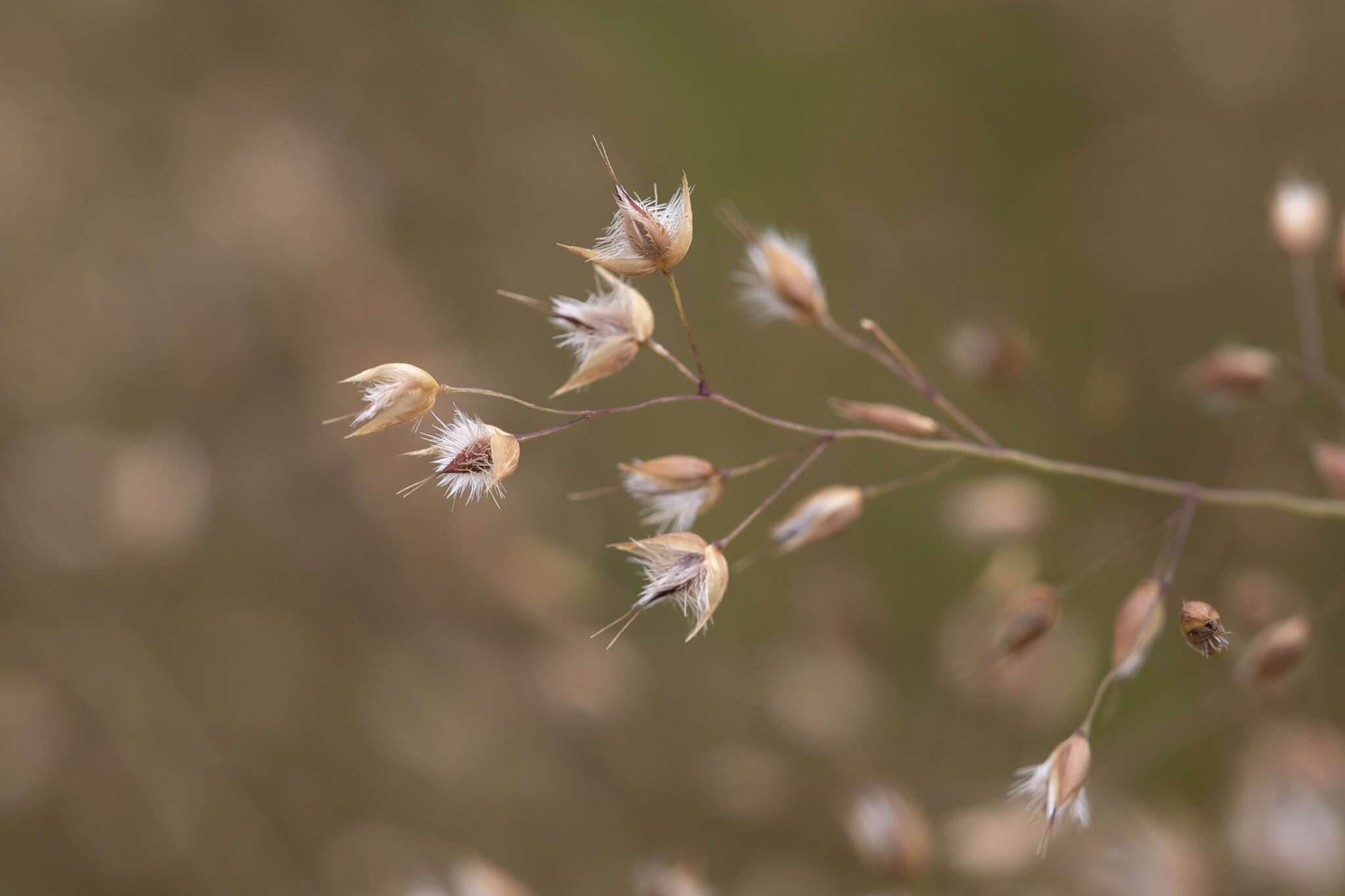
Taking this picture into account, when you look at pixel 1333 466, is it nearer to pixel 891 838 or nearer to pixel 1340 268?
pixel 1340 268

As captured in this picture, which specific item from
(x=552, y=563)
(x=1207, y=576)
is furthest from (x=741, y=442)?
(x=1207, y=576)

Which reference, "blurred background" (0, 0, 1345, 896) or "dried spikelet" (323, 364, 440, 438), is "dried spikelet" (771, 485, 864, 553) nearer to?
"dried spikelet" (323, 364, 440, 438)

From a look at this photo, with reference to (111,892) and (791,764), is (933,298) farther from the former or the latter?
(111,892)

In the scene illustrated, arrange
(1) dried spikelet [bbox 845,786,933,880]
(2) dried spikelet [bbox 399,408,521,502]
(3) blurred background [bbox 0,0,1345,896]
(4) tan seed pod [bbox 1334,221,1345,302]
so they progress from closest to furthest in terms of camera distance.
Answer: (2) dried spikelet [bbox 399,408,521,502], (4) tan seed pod [bbox 1334,221,1345,302], (1) dried spikelet [bbox 845,786,933,880], (3) blurred background [bbox 0,0,1345,896]

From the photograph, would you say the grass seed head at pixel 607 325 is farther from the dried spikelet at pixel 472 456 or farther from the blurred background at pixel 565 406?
the blurred background at pixel 565 406

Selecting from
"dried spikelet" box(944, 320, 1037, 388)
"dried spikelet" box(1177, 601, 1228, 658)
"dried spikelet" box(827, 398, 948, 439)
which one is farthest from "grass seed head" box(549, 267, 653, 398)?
"dried spikelet" box(944, 320, 1037, 388)

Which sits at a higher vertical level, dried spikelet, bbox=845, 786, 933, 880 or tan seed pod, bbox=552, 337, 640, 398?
tan seed pod, bbox=552, 337, 640, 398
